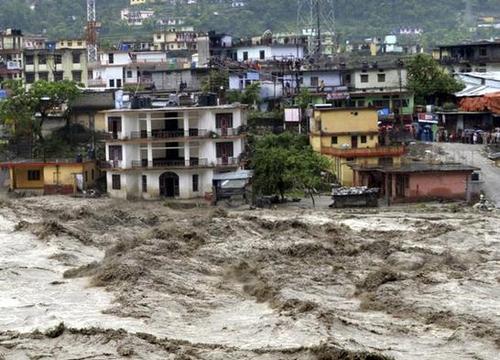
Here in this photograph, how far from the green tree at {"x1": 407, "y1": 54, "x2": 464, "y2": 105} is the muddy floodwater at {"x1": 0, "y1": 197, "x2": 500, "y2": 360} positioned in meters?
27.5

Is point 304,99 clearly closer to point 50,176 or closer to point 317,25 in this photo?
point 50,176

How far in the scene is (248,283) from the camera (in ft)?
107

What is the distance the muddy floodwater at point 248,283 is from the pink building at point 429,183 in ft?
6.72

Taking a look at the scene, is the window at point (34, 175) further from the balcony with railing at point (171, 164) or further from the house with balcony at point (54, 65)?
the house with balcony at point (54, 65)

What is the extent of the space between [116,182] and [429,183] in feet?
54.5

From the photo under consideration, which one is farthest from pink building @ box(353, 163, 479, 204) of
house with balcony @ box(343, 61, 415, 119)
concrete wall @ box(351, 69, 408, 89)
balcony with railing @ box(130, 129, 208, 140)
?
concrete wall @ box(351, 69, 408, 89)

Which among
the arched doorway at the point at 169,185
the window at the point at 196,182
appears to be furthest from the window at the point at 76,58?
the window at the point at 196,182

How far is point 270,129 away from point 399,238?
2665 centimetres

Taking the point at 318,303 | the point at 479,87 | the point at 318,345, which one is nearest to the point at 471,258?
the point at 318,303

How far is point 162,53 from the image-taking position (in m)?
96.1

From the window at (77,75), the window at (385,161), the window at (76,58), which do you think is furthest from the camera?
the window at (76,58)

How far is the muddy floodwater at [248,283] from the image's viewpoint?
2467cm

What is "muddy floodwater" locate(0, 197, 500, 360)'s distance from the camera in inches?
971

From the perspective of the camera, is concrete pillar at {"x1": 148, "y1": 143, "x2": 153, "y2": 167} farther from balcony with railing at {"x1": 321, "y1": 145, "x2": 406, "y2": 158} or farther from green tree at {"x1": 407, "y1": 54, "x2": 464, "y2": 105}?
green tree at {"x1": 407, "y1": 54, "x2": 464, "y2": 105}
